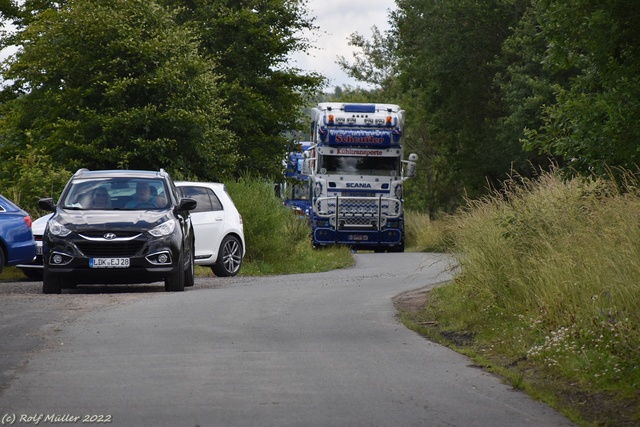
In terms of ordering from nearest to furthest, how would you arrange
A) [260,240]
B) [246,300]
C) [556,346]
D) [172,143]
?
[556,346] → [246,300] → [260,240] → [172,143]

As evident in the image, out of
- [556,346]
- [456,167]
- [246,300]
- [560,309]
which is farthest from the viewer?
[456,167]

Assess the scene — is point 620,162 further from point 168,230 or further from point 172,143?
point 172,143

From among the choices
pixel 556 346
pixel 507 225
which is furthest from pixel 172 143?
pixel 556 346

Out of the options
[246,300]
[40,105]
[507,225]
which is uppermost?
[40,105]

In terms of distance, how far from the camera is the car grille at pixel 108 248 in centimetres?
1805

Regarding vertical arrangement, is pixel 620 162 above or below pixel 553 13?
below

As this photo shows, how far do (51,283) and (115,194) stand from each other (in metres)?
1.74

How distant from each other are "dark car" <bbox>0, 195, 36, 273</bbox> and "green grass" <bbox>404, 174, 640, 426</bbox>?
749 centimetres

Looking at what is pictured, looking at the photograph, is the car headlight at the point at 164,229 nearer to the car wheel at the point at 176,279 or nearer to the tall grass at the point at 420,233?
the car wheel at the point at 176,279

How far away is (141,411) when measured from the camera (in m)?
8.05

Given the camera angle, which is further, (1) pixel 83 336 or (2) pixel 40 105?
(2) pixel 40 105

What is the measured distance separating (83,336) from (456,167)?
42.1m

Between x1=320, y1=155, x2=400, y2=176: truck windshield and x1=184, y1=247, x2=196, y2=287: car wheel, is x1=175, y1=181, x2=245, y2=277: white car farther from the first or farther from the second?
x1=320, y1=155, x2=400, y2=176: truck windshield

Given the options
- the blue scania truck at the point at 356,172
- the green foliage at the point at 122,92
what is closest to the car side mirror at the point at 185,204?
the green foliage at the point at 122,92
